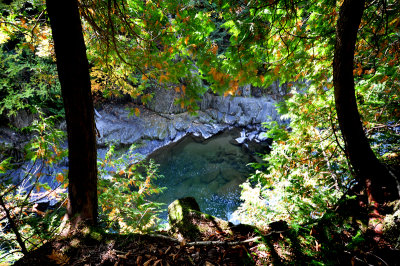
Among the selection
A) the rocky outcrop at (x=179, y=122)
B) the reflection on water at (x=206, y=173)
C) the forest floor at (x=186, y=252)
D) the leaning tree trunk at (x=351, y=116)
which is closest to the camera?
the forest floor at (x=186, y=252)

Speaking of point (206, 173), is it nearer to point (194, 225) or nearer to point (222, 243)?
point (194, 225)

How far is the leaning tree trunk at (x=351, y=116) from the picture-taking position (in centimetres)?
128

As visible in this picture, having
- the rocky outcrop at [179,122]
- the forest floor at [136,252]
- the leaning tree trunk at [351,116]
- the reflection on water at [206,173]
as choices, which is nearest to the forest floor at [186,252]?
the forest floor at [136,252]

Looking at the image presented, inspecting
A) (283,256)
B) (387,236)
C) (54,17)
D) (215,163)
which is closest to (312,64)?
(387,236)

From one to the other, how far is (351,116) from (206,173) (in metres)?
8.60

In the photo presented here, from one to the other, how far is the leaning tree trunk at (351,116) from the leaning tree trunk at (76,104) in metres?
2.18

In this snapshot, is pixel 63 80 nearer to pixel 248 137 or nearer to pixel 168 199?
pixel 168 199

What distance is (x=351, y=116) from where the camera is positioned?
4.75ft

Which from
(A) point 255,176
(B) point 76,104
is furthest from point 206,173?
(B) point 76,104

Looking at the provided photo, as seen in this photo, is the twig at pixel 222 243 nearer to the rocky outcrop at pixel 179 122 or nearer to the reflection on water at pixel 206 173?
the reflection on water at pixel 206 173

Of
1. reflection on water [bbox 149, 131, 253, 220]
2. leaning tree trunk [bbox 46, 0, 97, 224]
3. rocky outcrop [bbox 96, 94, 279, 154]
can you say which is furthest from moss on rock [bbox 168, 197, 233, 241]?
rocky outcrop [bbox 96, 94, 279, 154]

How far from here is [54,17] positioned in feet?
4.28

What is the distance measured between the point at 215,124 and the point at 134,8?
1295 cm

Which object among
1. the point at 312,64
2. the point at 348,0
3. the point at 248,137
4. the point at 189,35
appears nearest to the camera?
the point at 348,0
